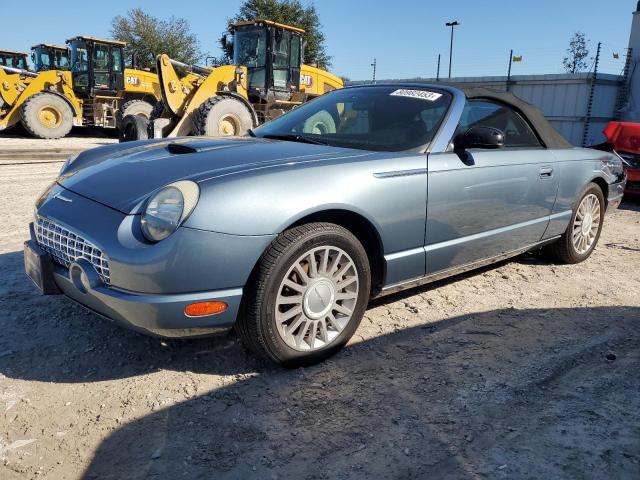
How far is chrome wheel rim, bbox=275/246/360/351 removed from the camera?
260cm

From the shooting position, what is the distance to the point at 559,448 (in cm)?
211

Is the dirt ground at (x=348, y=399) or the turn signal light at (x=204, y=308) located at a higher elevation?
the turn signal light at (x=204, y=308)

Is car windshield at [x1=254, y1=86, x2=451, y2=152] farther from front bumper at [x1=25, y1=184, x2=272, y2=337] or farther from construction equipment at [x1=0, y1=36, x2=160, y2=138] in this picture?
construction equipment at [x1=0, y1=36, x2=160, y2=138]

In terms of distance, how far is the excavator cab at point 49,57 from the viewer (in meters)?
20.2

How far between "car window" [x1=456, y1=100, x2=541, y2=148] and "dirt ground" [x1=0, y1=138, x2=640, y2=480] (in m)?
1.19

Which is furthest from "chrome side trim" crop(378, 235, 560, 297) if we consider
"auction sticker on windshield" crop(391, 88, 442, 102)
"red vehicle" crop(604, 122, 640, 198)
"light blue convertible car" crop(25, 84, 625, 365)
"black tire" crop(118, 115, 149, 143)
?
"black tire" crop(118, 115, 149, 143)

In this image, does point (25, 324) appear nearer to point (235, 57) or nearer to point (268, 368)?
point (268, 368)

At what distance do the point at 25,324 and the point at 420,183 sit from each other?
238cm

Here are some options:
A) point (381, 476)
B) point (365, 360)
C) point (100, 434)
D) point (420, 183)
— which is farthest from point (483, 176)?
point (100, 434)

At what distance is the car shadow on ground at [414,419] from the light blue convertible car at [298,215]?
0.29m

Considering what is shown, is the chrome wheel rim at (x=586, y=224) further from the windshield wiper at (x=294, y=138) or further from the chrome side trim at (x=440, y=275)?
the windshield wiper at (x=294, y=138)

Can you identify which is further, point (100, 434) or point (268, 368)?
point (268, 368)

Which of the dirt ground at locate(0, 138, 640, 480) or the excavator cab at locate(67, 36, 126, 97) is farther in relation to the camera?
the excavator cab at locate(67, 36, 126, 97)

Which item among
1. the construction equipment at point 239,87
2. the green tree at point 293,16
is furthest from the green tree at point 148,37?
the construction equipment at point 239,87
